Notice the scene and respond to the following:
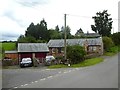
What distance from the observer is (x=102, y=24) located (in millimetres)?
109500

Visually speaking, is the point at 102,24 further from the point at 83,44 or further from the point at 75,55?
the point at 75,55

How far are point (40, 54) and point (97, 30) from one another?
5451cm

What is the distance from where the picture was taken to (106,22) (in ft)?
363

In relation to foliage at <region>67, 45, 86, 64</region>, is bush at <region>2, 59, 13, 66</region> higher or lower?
lower

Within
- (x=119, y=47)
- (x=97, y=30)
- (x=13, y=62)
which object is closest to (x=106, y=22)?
(x=97, y=30)

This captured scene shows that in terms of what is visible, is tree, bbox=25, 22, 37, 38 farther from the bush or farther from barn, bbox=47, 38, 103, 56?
the bush

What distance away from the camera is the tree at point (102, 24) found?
109m

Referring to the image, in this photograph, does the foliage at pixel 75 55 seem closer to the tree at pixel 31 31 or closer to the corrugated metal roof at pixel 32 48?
the corrugated metal roof at pixel 32 48

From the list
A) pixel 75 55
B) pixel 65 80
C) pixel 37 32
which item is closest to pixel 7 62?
pixel 75 55

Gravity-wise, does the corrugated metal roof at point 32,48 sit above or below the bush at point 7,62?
above

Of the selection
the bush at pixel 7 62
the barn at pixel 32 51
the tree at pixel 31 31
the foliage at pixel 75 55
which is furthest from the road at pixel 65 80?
the tree at pixel 31 31

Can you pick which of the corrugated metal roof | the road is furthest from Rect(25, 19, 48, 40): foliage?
the road

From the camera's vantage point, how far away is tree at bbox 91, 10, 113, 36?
109m

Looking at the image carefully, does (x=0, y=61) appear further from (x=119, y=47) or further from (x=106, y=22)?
(x=106, y=22)
